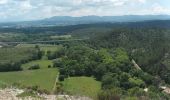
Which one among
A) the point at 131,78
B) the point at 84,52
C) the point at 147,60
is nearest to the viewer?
the point at 131,78

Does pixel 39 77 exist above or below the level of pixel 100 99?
below

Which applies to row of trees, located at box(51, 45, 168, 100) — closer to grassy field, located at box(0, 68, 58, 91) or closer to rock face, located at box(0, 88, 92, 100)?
grassy field, located at box(0, 68, 58, 91)

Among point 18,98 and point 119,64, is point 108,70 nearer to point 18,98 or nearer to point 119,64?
point 119,64

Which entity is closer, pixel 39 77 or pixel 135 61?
pixel 39 77

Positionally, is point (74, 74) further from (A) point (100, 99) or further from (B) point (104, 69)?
(A) point (100, 99)

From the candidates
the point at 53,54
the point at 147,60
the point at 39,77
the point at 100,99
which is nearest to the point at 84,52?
the point at 53,54

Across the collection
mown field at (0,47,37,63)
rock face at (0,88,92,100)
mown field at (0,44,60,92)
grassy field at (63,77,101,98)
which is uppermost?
rock face at (0,88,92,100)

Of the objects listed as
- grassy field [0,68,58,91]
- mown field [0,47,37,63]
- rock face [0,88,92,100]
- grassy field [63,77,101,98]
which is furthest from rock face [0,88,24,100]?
mown field [0,47,37,63]

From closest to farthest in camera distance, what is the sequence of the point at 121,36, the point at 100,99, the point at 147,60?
the point at 100,99 < the point at 147,60 < the point at 121,36

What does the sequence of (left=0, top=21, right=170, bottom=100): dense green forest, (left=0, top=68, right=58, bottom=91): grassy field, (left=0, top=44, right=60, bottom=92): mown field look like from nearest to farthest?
(left=0, top=44, right=60, bottom=92): mown field
(left=0, top=68, right=58, bottom=91): grassy field
(left=0, top=21, right=170, bottom=100): dense green forest

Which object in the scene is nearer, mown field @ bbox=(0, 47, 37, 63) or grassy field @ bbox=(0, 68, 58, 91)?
grassy field @ bbox=(0, 68, 58, 91)

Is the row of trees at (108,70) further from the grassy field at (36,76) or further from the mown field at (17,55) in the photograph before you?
the mown field at (17,55)
